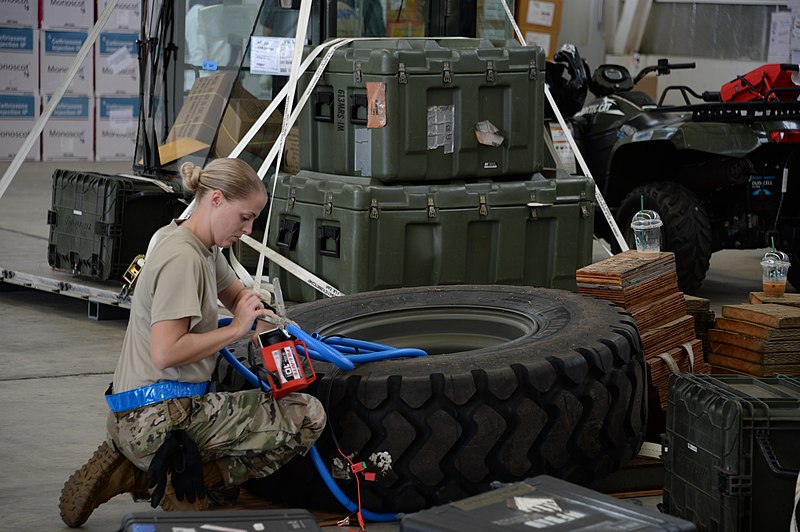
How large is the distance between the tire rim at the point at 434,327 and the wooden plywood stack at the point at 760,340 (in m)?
0.97

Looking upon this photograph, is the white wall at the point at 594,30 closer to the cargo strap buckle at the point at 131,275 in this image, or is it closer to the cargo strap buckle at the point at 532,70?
the cargo strap buckle at the point at 532,70

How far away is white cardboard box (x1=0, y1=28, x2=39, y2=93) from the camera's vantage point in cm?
1552

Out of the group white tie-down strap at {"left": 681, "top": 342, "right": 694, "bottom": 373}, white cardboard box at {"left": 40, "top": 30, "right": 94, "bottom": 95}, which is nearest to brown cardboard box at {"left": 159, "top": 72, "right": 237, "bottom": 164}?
white tie-down strap at {"left": 681, "top": 342, "right": 694, "bottom": 373}

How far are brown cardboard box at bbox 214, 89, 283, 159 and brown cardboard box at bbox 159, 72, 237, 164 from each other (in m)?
0.05

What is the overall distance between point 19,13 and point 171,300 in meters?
12.8

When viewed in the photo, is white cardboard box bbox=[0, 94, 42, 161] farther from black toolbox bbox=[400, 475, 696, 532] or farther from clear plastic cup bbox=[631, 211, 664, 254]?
black toolbox bbox=[400, 475, 696, 532]

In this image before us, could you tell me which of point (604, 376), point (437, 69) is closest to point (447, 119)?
point (437, 69)

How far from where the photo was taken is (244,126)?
820 cm

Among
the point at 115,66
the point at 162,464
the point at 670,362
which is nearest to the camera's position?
the point at 162,464

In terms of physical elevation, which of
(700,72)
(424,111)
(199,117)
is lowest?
(199,117)

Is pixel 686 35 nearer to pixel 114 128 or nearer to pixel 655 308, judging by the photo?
pixel 114 128

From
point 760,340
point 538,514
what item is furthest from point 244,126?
point 538,514

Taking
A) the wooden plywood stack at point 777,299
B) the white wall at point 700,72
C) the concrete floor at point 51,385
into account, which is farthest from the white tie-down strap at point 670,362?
the white wall at point 700,72

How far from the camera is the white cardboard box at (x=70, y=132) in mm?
15820
